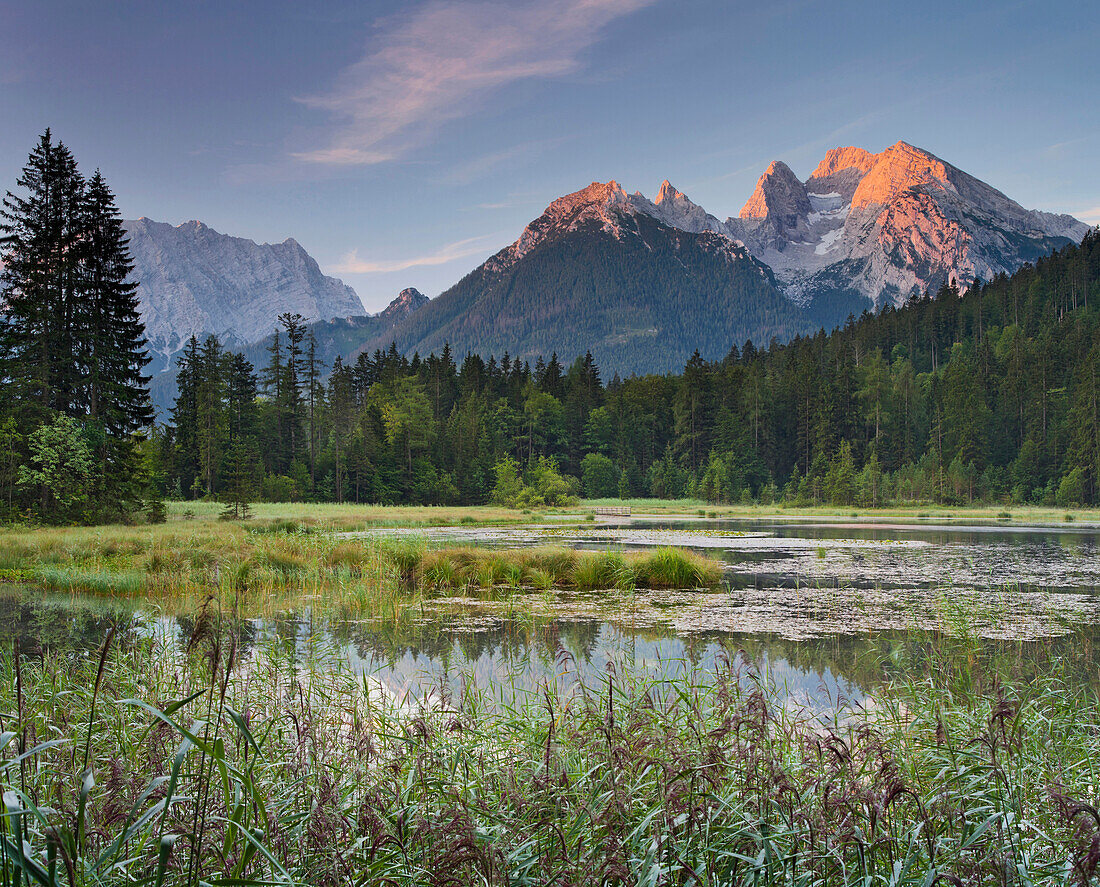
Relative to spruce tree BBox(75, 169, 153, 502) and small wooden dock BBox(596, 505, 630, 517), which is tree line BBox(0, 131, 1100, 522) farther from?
small wooden dock BBox(596, 505, 630, 517)

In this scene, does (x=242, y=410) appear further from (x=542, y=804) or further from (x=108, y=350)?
(x=542, y=804)

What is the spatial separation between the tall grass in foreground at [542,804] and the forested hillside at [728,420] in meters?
57.0

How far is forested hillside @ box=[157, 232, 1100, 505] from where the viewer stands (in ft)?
224

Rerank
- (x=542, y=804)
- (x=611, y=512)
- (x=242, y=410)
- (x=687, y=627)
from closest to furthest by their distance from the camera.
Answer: (x=542, y=804)
(x=687, y=627)
(x=611, y=512)
(x=242, y=410)

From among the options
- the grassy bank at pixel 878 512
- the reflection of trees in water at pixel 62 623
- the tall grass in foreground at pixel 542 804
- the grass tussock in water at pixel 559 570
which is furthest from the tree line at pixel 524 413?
the tall grass in foreground at pixel 542 804

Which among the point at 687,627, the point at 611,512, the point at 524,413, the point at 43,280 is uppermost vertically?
the point at 43,280

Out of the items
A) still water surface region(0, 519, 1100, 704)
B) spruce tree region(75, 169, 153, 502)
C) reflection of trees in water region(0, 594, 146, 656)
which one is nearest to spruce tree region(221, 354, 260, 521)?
spruce tree region(75, 169, 153, 502)

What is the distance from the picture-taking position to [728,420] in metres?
89.6

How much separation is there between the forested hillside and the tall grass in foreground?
187 feet

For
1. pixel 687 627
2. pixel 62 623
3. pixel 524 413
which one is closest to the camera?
pixel 62 623

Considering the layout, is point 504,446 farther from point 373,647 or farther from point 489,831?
point 489,831

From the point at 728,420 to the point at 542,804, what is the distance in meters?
89.0

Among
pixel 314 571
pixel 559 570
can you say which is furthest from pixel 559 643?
pixel 314 571

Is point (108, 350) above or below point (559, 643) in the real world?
above
